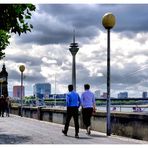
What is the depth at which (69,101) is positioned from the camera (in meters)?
16.2

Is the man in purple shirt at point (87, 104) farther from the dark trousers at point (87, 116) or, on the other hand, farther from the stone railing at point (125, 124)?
the stone railing at point (125, 124)

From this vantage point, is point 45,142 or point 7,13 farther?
point 7,13

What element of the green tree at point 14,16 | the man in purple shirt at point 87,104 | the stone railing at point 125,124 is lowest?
the stone railing at point 125,124

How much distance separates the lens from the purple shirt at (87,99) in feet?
56.2

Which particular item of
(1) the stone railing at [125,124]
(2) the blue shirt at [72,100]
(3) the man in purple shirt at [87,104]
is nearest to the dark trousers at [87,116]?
(3) the man in purple shirt at [87,104]

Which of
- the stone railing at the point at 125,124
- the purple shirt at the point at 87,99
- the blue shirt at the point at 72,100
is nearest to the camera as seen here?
the stone railing at the point at 125,124

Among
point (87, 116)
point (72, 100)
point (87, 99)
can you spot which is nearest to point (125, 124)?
point (87, 116)

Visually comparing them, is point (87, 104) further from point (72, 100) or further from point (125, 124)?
point (125, 124)

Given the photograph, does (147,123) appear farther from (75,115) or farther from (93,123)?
(93,123)

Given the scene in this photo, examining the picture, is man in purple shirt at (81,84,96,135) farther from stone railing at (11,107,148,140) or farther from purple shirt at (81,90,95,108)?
stone railing at (11,107,148,140)

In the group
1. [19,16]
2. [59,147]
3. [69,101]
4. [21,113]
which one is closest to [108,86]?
[69,101]

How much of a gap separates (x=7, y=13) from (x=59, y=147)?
470cm

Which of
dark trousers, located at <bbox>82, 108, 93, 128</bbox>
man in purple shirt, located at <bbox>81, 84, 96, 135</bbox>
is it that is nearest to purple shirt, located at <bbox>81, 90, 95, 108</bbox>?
man in purple shirt, located at <bbox>81, 84, 96, 135</bbox>

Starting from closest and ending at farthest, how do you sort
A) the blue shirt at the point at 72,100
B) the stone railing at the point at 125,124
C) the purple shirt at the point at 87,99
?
the stone railing at the point at 125,124
the blue shirt at the point at 72,100
the purple shirt at the point at 87,99
